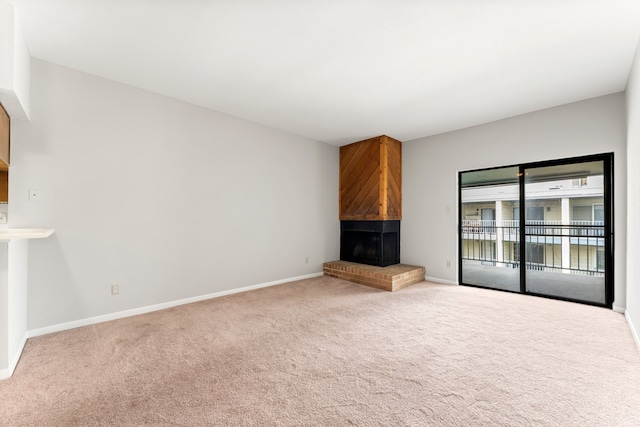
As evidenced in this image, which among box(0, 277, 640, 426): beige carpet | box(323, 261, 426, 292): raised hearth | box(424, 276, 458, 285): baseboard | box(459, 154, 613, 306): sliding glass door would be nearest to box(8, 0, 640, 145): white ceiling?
box(459, 154, 613, 306): sliding glass door

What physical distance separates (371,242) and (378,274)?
84 centimetres

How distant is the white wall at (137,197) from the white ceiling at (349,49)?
400 millimetres

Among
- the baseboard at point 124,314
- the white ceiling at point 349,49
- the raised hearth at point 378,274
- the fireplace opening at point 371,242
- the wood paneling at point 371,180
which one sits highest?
the white ceiling at point 349,49

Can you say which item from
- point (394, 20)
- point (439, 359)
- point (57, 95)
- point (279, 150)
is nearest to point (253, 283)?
point (279, 150)

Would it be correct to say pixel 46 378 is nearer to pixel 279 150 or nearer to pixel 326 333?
pixel 326 333

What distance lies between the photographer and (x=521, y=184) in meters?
4.06

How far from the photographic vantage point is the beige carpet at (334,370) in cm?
154

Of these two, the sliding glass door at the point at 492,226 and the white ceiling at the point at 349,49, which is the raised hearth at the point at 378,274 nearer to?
the sliding glass door at the point at 492,226

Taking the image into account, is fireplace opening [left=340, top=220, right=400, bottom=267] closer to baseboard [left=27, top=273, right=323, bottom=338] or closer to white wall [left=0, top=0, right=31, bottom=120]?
baseboard [left=27, top=273, right=323, bottom=338]

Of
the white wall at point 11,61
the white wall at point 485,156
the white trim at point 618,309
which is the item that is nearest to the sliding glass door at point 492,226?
the white wall at point 485,156

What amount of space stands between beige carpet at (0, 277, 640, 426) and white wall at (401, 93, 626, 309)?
1531 mm

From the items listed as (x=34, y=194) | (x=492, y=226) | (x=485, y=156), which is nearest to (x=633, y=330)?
(x=485, y=156)

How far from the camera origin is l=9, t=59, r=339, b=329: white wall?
104 inches

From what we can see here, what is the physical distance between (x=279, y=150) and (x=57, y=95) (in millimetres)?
2702
